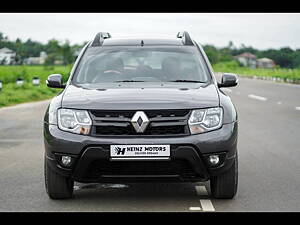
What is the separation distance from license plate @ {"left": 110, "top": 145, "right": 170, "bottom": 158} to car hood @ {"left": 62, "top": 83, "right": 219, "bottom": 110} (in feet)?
1.19

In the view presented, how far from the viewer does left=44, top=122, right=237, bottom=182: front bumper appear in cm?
587

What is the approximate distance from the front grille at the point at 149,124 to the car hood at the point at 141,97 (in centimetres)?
5

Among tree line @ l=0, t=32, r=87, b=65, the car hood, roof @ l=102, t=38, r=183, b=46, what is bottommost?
tree line @ l=0, t=32, r=87, b=65

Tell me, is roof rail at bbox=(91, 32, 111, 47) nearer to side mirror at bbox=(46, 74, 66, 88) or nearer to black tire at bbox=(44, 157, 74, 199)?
side mirror at bbox=(46, 74, 66, 88)

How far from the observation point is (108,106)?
19.6 feet

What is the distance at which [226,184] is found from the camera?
6316 millimetres

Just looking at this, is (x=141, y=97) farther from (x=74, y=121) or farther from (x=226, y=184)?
(x=226, y=184)

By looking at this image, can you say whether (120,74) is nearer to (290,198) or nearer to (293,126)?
(290,198)

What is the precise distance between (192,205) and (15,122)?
35.4ft

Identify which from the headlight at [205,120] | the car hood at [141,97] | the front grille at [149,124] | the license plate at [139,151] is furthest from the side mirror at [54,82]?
the headlight at [205,120]

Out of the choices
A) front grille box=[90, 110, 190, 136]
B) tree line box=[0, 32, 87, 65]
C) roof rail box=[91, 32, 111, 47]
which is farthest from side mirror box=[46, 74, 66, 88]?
tree line box=[0, 32, 87, 65]

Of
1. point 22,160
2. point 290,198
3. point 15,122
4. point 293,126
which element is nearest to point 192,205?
point 290,198

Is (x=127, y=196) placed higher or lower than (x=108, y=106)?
lower

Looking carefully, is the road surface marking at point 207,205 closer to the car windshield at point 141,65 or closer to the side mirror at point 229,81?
the car windshield at point 141,65
